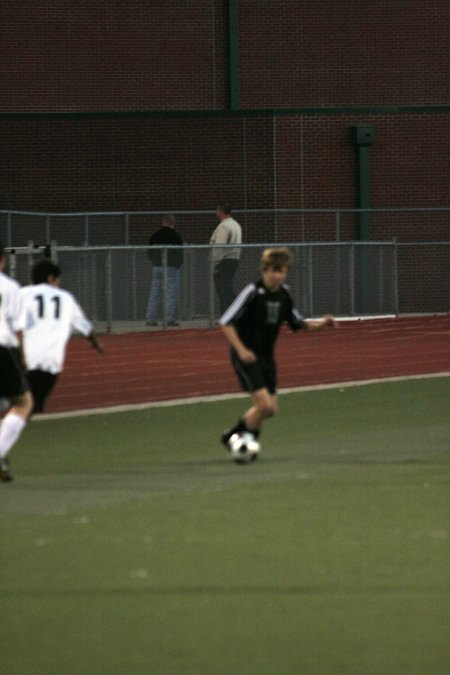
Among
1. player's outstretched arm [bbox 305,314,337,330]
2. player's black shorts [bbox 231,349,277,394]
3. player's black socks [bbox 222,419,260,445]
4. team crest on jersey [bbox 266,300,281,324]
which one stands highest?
team crest on jersey [bbox 266,300,281,324]

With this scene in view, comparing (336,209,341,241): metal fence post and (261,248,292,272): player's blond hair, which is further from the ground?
(261,248,292,272): player's blond hair

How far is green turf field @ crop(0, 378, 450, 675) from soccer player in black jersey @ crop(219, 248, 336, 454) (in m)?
0.47

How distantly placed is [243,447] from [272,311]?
3.28 ft

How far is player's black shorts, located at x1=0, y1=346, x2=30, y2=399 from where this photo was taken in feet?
39.9

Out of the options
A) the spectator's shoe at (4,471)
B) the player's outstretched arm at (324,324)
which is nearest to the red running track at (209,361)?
the player's outstretched arm at (324,324)

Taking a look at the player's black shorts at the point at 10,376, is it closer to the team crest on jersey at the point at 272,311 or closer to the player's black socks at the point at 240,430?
the player's black socks at the point at 240,430

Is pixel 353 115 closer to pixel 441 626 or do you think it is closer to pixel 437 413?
pixel 437 413

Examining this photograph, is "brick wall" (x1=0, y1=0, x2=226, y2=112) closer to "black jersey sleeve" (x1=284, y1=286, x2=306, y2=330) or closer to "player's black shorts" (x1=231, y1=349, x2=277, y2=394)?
"black jersey sleeve" (x1=284, y1=286, x2=306, y2=330)

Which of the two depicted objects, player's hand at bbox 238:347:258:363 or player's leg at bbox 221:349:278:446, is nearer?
player's hand at bbox 238:347:258:363

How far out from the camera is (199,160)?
38312 millimetres

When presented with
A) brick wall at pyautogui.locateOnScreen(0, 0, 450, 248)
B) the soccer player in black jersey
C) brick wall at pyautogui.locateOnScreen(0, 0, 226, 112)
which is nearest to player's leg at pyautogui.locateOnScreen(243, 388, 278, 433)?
the soccer player in black jersey

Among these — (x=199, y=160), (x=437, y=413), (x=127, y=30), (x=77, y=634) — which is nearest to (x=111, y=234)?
(x=199, y=160)

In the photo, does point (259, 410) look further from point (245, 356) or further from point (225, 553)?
point (225, 553)

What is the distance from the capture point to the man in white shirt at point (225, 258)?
102ft
